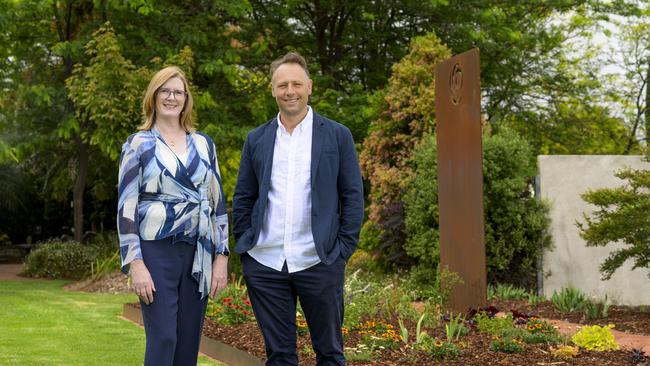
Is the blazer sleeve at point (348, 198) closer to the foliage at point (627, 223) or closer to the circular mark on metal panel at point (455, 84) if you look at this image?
the circular mark on metal panel at point (455, 84)

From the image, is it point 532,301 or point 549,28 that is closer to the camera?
point 532,301

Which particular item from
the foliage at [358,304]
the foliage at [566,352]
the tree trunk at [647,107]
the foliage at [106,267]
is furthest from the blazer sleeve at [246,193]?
the tree trunk at [647,107]

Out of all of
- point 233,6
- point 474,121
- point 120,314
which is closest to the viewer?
point 474,121

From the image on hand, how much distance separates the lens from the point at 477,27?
20844mm

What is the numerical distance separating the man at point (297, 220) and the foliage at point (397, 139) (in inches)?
317

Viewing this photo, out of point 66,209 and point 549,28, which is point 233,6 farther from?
point 66,209

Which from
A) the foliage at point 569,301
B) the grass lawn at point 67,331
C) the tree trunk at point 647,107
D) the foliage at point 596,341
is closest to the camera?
the foliage at point 596,341

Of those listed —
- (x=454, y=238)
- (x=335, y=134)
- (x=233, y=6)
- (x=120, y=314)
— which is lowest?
(x=120, y=314)

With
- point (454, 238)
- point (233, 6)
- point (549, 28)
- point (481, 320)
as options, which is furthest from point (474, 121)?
point (549, 28)

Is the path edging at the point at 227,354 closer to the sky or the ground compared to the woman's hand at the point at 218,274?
closer to the ground

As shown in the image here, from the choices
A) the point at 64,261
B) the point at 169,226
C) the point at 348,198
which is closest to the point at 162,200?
the point at 169,226

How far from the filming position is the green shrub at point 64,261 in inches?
755

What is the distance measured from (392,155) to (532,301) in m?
4.05

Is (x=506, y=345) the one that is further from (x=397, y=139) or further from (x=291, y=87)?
(x=397, y=139)
